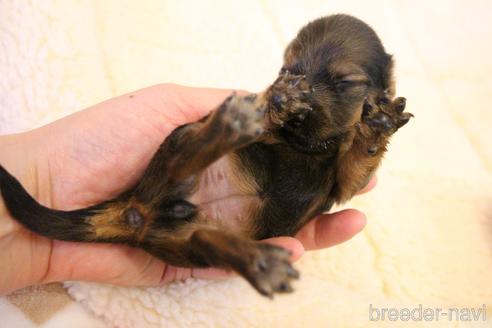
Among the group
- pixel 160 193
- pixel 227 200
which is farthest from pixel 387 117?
pixel 160 193

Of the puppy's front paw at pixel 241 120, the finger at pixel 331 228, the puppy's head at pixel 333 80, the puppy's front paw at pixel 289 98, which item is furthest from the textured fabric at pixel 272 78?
the puppy's front paw at pixel 241 120

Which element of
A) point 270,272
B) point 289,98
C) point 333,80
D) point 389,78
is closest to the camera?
point 270,272

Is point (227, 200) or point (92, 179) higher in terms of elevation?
point (92, 179)

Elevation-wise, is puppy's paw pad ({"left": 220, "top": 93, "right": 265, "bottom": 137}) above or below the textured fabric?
above

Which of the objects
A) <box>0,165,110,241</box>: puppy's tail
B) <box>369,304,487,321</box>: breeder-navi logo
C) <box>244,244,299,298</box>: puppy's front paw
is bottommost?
<box>369,304,487,321</box>: breeder-navi logo

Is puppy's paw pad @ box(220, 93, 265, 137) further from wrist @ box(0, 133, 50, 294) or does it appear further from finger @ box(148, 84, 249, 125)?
wrist @ box(0, 133, 50, 294)

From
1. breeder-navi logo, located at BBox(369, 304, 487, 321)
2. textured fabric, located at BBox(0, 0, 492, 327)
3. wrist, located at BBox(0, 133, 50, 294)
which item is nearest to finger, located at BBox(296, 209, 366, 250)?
textured fabric, located at BBox(0, 0, 492, 327)

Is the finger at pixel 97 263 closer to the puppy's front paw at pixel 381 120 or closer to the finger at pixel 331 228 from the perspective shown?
the finger at pixel 331 228

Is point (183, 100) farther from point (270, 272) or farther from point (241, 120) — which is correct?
point (270, 272)
